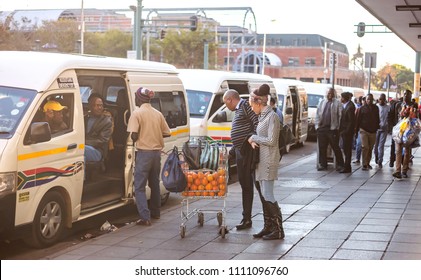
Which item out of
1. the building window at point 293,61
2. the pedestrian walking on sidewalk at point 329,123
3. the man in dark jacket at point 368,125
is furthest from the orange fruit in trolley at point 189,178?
the building window at point 293,61

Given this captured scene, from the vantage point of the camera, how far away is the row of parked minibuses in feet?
30.3

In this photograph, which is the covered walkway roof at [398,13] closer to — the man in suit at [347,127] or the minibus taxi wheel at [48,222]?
the man in suit at [347,127]

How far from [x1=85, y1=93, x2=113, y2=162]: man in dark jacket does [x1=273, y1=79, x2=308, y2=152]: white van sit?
14279 millimetres

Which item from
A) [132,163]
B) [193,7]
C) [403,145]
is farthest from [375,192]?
[193,7]

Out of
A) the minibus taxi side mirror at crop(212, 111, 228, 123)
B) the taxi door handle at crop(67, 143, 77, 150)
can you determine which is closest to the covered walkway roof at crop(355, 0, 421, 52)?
the minibus taxi side mirror at crop(212, 111, 228, 123)

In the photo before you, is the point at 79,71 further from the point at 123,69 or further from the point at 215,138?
the point at 215,138

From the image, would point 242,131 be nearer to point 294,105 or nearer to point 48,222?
point 48,222

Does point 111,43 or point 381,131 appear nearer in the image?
point 381,131

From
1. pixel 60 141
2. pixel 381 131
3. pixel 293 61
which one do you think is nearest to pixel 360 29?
pixel 381 131

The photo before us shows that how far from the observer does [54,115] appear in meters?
10.3

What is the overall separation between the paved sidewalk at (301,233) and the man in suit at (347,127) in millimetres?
3574

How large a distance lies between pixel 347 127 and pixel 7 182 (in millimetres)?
11740
